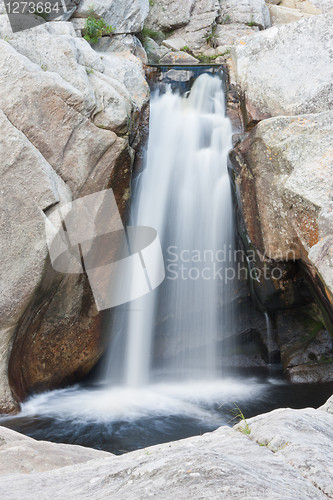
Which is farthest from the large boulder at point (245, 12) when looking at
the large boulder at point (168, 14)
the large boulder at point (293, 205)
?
the large boulder at point (293, 205)

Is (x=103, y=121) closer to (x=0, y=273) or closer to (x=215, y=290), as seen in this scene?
(x=0, y=273)

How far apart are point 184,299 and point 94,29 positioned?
6.80 meters

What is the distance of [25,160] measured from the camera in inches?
232

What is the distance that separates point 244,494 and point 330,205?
4.55 metres

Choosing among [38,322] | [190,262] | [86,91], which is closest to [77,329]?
[38,322]

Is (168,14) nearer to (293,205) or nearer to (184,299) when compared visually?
(184,299)

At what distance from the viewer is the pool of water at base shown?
5.23 metres

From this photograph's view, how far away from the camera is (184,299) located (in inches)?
317

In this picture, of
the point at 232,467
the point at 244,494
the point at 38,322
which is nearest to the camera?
the point at 244,494

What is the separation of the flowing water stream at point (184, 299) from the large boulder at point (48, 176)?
0.61m

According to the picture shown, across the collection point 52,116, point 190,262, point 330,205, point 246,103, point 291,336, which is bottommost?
point 291,336

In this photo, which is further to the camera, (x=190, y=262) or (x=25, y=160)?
(x=190, y=262)

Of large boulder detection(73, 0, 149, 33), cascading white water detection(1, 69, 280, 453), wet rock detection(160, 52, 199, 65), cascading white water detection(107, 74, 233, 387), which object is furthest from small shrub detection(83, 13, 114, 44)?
cascading white water detection(107, 74, 233, 387)

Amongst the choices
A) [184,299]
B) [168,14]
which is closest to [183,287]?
[184,299]
